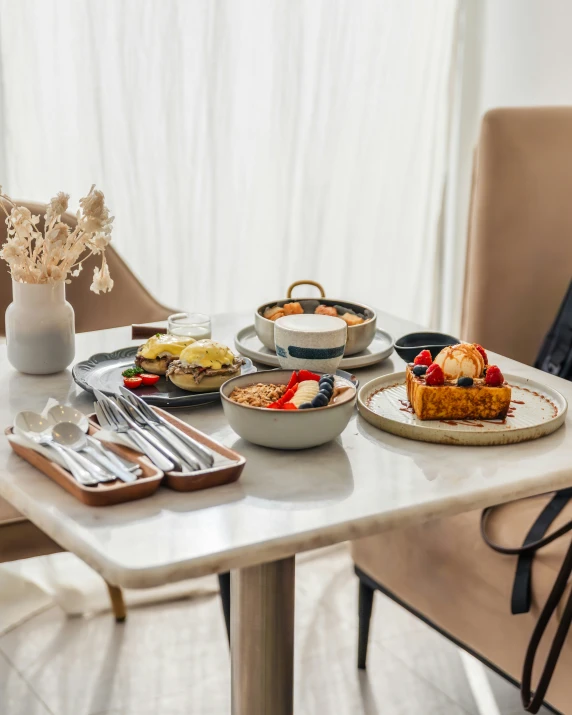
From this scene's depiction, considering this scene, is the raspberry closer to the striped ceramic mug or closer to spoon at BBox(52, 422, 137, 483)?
the striped ceramic mug

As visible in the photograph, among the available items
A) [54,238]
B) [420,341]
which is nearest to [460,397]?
[420,341]

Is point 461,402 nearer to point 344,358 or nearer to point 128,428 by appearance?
point 344,358

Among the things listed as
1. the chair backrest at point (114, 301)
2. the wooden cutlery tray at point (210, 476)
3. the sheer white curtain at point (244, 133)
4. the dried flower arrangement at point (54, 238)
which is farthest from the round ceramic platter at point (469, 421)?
the sheer white curtain at point (244, 133)

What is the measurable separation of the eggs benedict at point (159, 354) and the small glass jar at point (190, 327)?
3.1 inches

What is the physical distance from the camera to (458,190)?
2924mm

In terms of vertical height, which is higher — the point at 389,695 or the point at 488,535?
the point at 488,535

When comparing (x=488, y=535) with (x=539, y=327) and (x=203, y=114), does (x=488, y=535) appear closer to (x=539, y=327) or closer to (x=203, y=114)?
(x=539, y=327)

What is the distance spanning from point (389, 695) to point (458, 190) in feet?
5.81

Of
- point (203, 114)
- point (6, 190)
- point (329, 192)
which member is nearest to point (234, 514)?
point (6, 190)

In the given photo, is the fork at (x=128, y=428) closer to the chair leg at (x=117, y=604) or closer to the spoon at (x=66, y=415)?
the spoon at (x=66, y=415)

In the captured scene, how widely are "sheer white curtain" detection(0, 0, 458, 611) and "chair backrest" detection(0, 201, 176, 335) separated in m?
0.40

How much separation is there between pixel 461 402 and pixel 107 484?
0.46m

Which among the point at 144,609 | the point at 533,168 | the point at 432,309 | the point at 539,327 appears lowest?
the point at 144,609

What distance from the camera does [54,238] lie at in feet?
4.05
